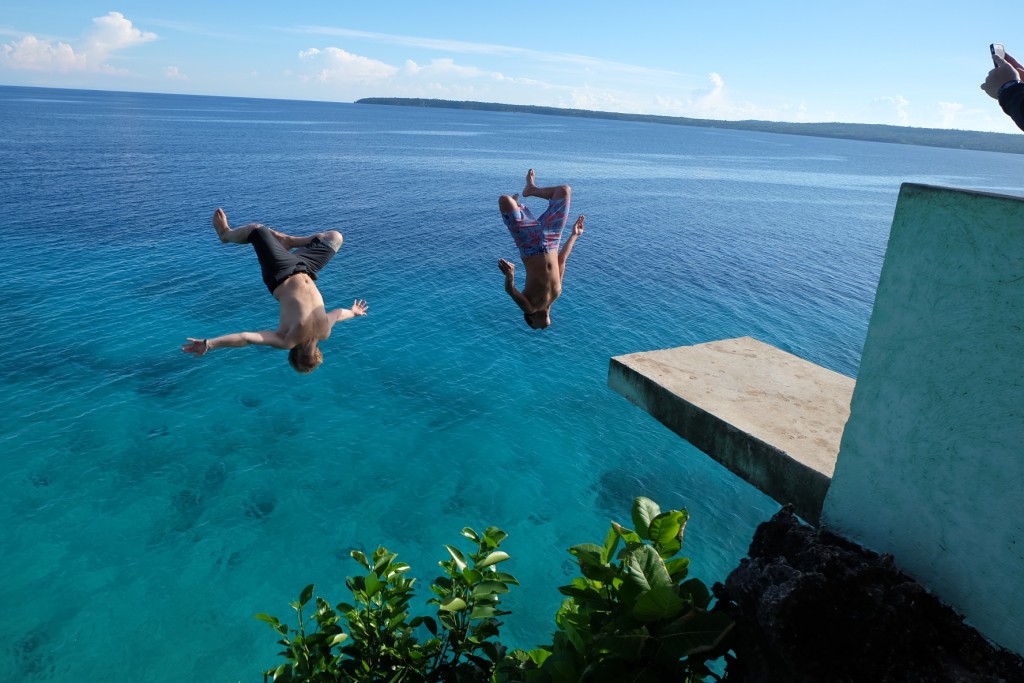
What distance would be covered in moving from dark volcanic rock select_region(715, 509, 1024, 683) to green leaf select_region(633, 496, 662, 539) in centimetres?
104

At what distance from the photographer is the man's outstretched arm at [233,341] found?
550 cm

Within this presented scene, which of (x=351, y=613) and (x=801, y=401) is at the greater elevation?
(x=801, y=401)

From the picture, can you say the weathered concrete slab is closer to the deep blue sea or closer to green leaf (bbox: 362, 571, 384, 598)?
green leaf (bbox: 362, 571, 384, 598)

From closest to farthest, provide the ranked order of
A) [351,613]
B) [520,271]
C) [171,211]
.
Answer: [351,613] < [520,271] < [171,211]

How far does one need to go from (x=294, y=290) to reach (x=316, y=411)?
18.7 meters

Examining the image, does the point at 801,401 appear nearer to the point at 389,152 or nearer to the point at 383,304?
the point at 383,304

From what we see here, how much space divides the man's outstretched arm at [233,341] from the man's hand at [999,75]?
625 centimetres

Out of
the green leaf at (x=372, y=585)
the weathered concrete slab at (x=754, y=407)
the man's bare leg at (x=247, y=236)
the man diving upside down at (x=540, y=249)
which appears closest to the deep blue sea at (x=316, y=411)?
the weathered concrete slab at (x=754, y=407)

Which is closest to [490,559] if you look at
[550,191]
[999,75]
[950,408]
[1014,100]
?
[950,408]

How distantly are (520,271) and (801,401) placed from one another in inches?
995

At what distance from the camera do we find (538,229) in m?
8.09

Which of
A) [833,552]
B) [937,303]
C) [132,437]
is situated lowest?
[132,437]

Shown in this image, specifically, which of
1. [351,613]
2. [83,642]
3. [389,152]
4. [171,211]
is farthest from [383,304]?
[389,152]

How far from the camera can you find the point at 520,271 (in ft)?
108
